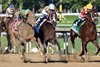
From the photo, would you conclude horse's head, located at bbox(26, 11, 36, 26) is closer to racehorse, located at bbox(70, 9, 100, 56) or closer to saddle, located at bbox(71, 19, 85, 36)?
saddle, located at bbox(71, 19, 85, 36)

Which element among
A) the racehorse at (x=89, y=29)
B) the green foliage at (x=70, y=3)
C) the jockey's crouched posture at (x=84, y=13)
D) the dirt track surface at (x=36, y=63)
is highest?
the green foliage at (x=70, y=3)

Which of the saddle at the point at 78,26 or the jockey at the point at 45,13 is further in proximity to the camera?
the saddle at the point at 78,26

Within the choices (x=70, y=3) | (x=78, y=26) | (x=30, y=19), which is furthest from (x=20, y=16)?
(x=70, y=3)

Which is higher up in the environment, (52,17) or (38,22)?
(52,17)

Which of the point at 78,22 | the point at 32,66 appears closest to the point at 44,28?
the point at 78,22

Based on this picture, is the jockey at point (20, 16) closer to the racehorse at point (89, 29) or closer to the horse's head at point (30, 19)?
the horse's head at point (30, 19)

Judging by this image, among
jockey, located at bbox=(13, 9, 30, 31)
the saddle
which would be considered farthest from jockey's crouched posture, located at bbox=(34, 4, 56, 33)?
the saddle

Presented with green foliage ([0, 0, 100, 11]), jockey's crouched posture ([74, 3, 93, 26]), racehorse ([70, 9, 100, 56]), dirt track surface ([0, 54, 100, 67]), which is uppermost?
green foliage ([0, 0, 100, 11])

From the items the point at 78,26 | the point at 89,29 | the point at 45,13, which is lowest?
the point at 89,29

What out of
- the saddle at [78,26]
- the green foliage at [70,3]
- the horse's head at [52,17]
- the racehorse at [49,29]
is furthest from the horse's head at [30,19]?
the green foliage at [70,3]

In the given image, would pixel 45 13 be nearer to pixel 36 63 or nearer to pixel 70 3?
pixel 36 63

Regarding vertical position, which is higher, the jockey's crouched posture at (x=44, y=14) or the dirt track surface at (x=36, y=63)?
the jockey's crouched posture at (x=44, y=14)

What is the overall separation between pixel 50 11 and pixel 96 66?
2423 mm

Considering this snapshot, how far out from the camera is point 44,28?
41.5ft
